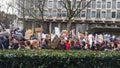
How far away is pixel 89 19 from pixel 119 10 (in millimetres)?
8531

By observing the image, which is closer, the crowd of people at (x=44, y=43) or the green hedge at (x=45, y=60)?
the green hedge at (x=45, y=60)

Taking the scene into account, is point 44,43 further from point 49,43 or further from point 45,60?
point 45,60

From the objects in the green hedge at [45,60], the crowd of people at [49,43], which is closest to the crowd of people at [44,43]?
the crowd of people at [49,43]

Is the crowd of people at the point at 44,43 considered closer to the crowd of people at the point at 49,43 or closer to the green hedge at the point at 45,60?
the crowd of people at the point at 49,43

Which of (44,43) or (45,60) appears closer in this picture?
(45,60)

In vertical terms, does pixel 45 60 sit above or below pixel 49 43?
above

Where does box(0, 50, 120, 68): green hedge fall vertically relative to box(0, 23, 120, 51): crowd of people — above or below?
above

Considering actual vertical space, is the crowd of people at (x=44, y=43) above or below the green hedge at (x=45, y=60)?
below

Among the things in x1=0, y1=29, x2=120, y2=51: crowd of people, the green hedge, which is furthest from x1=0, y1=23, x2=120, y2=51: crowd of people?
the green hedge

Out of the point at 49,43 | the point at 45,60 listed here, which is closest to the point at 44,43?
the point at 49,43

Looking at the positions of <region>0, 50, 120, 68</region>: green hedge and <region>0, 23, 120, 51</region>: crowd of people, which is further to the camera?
<region>0, 23, 120, 51</region>: crowd of people

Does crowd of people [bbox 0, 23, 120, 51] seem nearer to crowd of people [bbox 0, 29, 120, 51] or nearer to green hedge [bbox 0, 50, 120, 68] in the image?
crowd of people [bbox 0, 29, 120, 51]

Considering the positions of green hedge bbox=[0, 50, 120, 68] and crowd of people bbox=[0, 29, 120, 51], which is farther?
crowd of people bbox=[0, 29, 120, 51]

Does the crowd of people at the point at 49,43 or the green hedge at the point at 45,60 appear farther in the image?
the crowd of people at the point at 49,43
